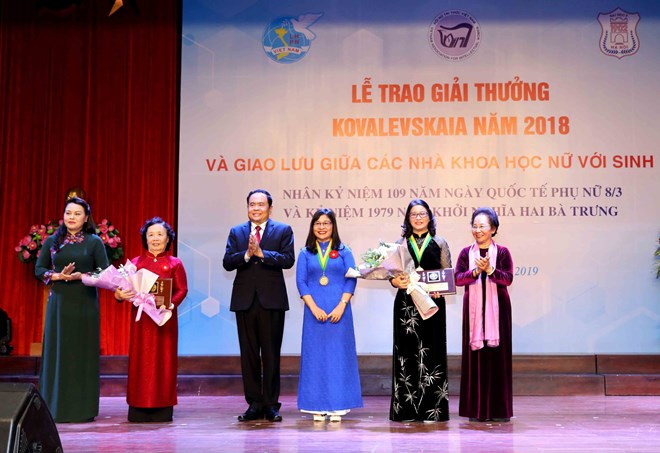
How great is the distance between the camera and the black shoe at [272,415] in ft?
15.0

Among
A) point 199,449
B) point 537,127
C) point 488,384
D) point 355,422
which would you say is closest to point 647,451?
point 488,384

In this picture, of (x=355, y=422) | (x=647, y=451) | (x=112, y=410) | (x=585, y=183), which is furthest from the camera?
(x=585, y=183)

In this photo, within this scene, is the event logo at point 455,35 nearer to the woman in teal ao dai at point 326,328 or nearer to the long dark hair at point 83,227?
the woman in teal ao dai at point 326,328

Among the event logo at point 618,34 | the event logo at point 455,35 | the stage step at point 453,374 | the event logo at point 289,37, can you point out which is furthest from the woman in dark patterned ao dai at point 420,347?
the event logo at point 618,34

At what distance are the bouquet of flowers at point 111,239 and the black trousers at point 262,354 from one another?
7.47ft

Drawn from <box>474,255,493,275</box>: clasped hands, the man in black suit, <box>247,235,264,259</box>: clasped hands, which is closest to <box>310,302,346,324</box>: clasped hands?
the man in black suit

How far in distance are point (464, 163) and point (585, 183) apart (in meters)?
1.03

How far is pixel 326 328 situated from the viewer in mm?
4641

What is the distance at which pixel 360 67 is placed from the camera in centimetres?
675

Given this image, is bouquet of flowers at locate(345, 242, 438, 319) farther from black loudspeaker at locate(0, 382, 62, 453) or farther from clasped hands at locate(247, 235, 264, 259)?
black loudspeaker at locate(0, 382, 62, 453)

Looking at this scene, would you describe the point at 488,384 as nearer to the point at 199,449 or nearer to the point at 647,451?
the point at 647,451

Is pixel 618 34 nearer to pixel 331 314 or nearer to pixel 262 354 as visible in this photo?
pixel 331 314

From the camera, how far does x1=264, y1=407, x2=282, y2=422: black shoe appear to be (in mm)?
4578

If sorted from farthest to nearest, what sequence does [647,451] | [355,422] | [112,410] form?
[112,410], [355,422], [647,451]
